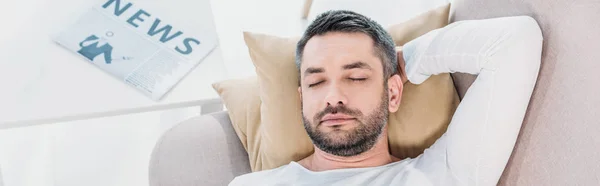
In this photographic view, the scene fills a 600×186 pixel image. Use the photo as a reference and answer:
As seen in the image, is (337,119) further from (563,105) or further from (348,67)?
(563,105)

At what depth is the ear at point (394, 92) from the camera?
1333 mm

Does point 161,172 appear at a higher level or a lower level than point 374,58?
lower

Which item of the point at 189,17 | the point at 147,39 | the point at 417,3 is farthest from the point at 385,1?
the point at 147,39

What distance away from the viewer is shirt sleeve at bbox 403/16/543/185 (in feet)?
3.69

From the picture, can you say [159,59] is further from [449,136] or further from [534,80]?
[534,80]

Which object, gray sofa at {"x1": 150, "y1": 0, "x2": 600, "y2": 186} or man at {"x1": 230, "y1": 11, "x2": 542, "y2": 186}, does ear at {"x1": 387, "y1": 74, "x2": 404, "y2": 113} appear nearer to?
man at {"x1": 230, "y1": 11, "x2": 542, "y2": 186}

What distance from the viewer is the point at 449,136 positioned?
3.98 feet

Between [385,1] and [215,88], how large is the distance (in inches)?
42.6

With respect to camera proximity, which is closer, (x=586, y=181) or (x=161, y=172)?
(x=586, y=181)

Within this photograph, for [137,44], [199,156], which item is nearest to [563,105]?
[199,156]

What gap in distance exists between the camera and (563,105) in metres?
1.08

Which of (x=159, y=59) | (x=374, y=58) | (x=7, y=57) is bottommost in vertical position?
(x=374, y=58)

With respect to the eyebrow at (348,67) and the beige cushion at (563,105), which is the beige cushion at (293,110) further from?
the beige cushion at (563,105)

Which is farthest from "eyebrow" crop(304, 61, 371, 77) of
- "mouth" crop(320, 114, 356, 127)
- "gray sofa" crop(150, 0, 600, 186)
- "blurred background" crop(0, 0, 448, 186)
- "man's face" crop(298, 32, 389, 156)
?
"blurred background" crop(0, 0, 448, 186)
